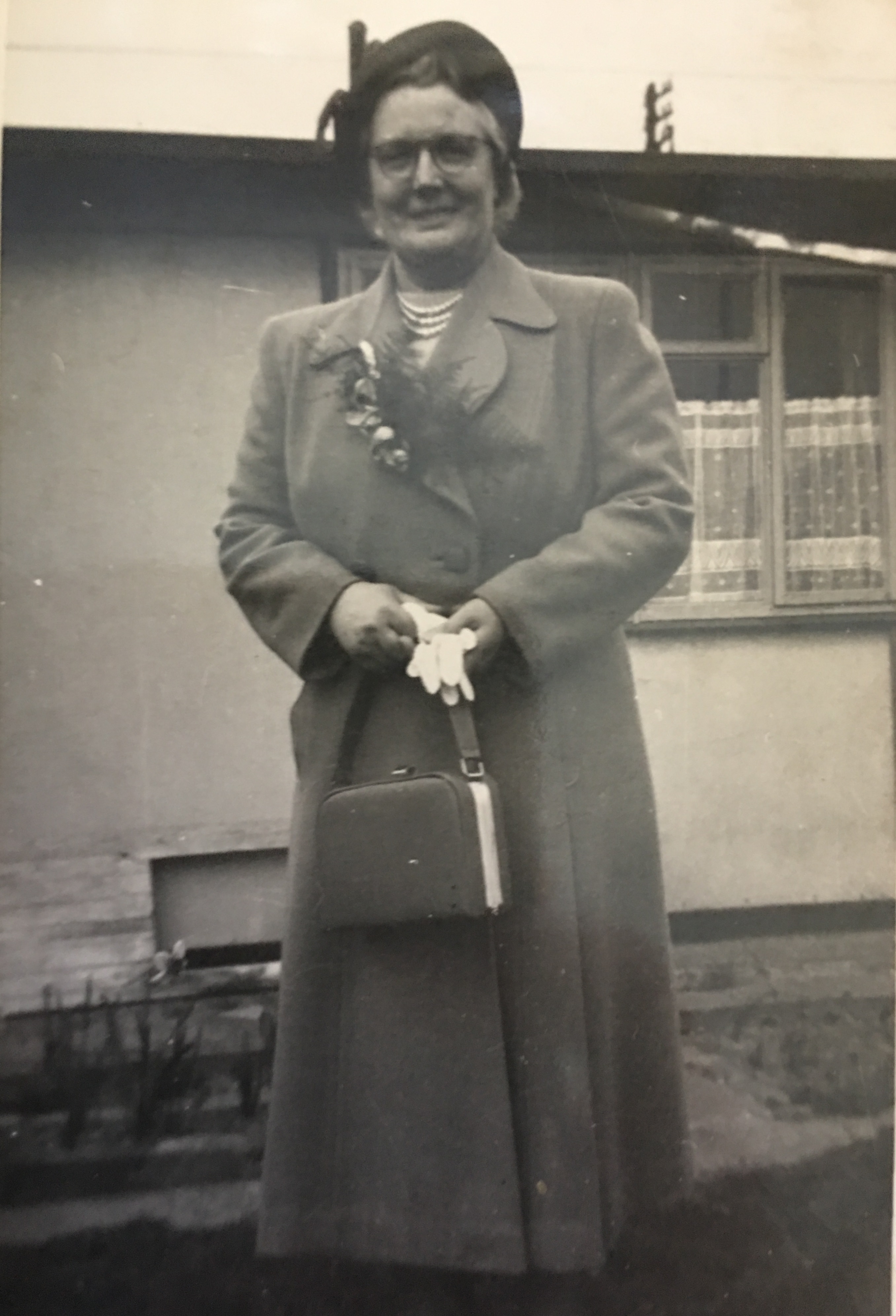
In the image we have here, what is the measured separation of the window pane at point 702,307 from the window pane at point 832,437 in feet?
0.22

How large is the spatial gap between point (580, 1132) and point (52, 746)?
809mm

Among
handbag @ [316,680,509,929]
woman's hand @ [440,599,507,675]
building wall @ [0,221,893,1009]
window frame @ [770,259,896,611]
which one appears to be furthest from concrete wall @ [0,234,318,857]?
window frame @ [770,259,896,611]

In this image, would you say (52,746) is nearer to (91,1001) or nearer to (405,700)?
(91,1001)

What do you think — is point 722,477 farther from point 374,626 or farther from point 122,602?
point 122,602

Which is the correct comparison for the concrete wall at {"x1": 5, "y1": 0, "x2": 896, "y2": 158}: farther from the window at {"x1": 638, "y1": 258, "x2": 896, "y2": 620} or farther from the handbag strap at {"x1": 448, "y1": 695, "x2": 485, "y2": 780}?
the handbag strap at {"x1": 448, "y1": 695, "x2": 485, "y2": 780}

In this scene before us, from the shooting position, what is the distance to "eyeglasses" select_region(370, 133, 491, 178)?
1274 mm

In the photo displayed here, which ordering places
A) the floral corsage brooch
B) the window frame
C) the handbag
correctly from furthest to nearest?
the window frame < the floral corsage brooch < the handbag

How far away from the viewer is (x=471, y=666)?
4.08ft

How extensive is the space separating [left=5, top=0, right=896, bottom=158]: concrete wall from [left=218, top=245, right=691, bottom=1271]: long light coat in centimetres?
27

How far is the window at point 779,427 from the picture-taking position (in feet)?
4.44

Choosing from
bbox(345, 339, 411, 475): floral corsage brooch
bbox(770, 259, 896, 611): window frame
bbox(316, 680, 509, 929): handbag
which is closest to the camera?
bbox(316, 680, 509, 929): handbag

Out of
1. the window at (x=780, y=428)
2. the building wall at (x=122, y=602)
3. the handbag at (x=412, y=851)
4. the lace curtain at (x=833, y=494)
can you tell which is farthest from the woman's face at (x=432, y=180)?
the handbag at (x=412, y=851)

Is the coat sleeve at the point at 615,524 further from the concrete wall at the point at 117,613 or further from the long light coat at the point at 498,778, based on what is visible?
the concrete wall at the point at 117,613

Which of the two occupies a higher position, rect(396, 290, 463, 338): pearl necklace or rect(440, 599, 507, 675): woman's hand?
rect(396, 290, 463, 338): pearl necklace
